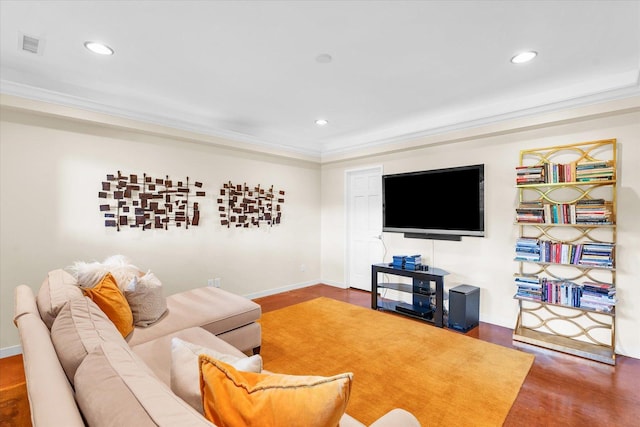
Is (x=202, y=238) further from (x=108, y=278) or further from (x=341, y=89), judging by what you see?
(x=341, y=89)

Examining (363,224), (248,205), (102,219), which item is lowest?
(363,224)

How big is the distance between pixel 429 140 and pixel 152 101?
3.42 metres

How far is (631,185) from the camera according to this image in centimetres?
289

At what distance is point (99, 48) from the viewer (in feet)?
8.02

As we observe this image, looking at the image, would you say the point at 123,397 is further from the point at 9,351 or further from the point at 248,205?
the point at 248,205

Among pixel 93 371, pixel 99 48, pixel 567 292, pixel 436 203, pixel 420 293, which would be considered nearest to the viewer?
pixel 93 371

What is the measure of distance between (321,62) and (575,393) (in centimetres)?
324

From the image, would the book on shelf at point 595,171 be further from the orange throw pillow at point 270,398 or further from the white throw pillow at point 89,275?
the white throw pillow at point 89,275

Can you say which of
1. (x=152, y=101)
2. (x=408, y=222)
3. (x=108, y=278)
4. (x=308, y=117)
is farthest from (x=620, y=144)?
(x=152, y=101)

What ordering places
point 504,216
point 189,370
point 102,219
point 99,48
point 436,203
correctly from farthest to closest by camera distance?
point 436,203 → point 504,216 → point 102,219 → point 99,48 → point 189,370

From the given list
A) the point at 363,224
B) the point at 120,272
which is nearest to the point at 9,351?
the point at 120,272

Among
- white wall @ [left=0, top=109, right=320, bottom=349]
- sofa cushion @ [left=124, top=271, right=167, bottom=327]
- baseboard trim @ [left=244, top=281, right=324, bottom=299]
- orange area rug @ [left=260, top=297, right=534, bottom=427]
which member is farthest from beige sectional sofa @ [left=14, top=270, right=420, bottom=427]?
baseboard trim @ [left=244, top=281, right=324, bottom=299]

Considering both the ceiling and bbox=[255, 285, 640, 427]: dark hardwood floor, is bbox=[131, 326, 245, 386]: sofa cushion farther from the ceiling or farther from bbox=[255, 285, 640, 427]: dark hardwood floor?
the ceiling

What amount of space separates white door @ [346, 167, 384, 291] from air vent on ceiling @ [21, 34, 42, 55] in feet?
13.2
